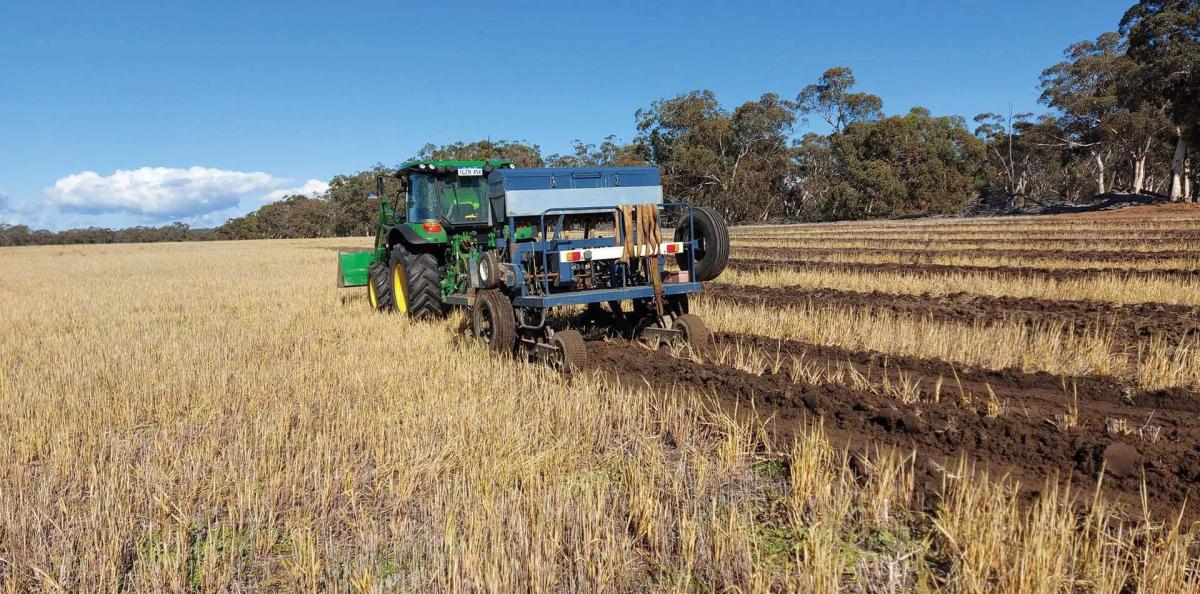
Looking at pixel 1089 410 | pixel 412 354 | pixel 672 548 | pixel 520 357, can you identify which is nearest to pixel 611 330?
pixel 520 357

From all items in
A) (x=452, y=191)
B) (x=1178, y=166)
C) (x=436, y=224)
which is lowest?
(x=436, y=224)

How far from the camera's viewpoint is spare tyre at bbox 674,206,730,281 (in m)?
6.89

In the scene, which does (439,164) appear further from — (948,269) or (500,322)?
(948,269)

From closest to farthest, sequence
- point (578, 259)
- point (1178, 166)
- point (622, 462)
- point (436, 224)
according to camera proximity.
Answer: point (622, 462)
point (578, 259)
point (436, 224)
point (1178, 166)

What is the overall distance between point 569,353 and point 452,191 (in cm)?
350

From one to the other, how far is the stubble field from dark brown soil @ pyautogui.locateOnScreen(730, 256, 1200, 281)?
147 inches

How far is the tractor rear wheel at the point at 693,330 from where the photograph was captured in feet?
22.4

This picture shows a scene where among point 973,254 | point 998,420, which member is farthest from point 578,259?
point 973,254

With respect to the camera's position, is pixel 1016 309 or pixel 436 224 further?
pixel 1016 309

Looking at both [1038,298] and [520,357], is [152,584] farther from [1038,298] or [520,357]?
[1038,298]

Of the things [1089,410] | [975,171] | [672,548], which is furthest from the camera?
[975,171]

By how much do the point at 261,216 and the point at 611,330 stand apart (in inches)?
3553

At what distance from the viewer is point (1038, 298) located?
9.59m

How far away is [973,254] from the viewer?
52.2 ft
